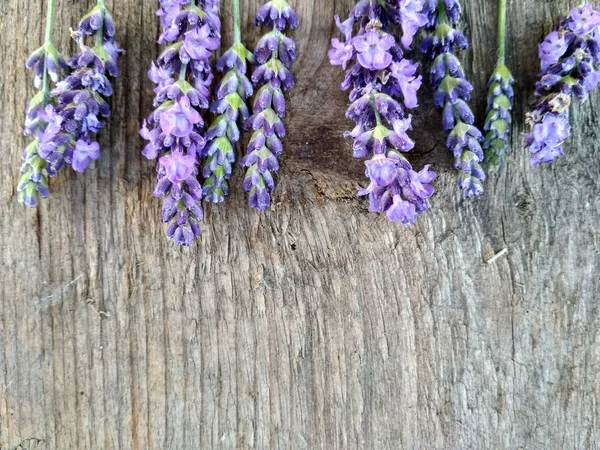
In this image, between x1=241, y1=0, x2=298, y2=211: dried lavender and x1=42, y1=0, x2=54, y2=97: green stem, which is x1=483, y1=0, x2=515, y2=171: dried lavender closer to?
x1=241, y1=0, x2=298, y2=211: dried lavender

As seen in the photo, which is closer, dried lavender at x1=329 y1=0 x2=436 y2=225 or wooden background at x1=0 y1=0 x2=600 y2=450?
dried lavender at x1=329 y1=0 x2=436 y2=225

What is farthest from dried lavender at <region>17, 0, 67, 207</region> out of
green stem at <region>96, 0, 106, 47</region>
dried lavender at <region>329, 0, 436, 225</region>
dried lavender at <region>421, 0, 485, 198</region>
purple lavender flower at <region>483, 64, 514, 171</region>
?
purple lavender flower at <region>483, 64, 514, 171</region>

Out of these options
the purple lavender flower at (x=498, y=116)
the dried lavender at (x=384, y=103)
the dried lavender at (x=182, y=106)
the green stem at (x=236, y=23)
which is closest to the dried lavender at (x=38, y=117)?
the dried lavender at (x=182, y=106)

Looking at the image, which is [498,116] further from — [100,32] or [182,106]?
[100,32]

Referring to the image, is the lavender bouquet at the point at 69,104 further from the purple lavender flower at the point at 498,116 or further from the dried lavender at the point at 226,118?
the purple lavender flower at the point at 498,116

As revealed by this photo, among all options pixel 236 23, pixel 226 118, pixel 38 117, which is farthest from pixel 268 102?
pixel 38 117
